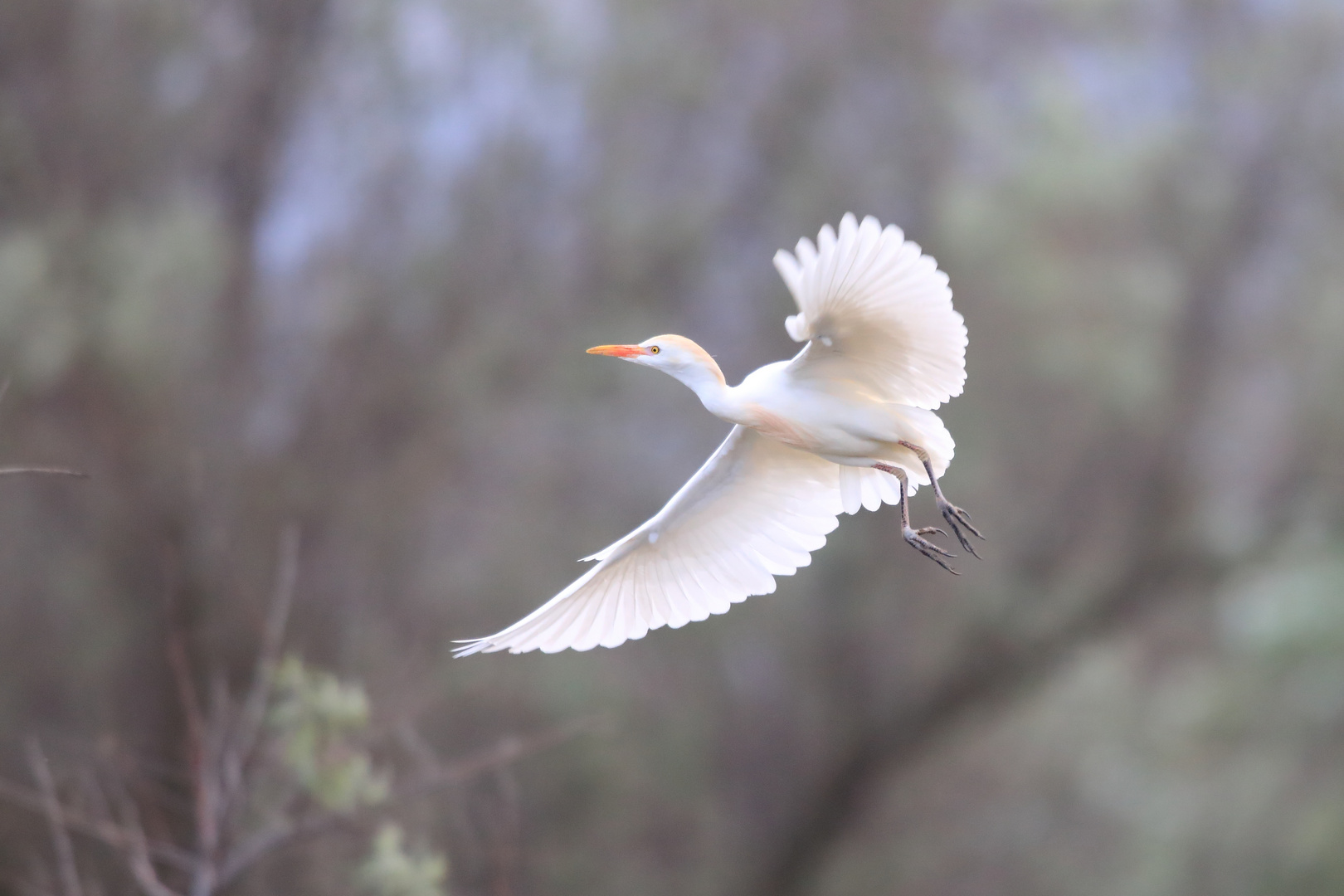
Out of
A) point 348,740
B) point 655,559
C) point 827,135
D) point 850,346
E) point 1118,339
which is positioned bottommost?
point 348,740

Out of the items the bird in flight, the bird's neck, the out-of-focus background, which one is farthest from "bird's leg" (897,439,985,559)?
the out-of-focus background

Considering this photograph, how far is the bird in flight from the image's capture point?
91.1 inches

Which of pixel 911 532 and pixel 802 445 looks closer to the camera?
pixel 911 532

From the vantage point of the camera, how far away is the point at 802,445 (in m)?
2.62

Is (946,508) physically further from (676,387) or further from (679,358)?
(676,387)

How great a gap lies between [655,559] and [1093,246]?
4.59 meters

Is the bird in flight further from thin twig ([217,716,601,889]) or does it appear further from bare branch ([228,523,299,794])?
bare branch ([228,523,299,794])

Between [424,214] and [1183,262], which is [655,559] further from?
[1183,262]

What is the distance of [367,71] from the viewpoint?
6.76m

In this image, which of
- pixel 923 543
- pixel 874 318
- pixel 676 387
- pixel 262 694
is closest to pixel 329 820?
pixel 262 694

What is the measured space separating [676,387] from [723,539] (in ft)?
12.9

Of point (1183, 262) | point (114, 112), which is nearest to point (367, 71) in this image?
point (114, 112)

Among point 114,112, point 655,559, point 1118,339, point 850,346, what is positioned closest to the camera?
point 850,346

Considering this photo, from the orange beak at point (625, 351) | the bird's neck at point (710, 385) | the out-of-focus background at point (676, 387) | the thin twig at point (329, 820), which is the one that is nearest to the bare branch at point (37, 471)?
the orange beak at point (625, 351)
